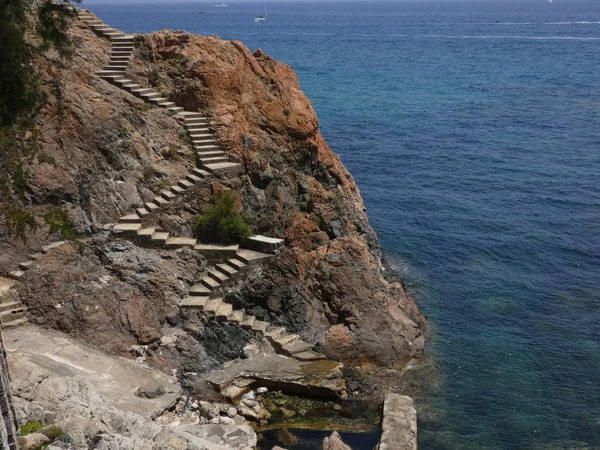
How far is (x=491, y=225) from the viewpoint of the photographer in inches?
1816

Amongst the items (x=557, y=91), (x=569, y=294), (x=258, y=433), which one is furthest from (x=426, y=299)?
(x=557, y=91)

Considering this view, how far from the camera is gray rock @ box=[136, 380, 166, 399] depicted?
2403 centimetres

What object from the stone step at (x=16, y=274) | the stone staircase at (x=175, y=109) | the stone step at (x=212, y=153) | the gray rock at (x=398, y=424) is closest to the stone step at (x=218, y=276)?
the stone staircase at (x=175, y=109)

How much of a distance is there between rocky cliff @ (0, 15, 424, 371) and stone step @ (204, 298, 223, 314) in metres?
0.67

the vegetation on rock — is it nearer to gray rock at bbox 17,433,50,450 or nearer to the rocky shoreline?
the rocky shoreline

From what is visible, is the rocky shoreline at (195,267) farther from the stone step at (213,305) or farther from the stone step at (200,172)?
the stone step at (200,172)

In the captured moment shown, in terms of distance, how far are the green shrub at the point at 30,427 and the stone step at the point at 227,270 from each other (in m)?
11.8

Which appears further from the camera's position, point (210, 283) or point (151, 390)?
point (210, 283)

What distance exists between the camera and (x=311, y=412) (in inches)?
1025

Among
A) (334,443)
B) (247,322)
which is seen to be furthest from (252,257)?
(334,443)

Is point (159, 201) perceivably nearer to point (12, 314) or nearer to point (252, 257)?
point (252, 257)

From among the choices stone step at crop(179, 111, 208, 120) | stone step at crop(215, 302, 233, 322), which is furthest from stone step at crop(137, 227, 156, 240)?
stone step at crop(179, 111, 208, 120)

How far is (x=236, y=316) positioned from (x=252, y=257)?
109 inches

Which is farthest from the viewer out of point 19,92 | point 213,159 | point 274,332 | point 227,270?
point 213,159
